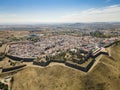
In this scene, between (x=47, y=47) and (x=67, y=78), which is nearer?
(x=67, y=78)

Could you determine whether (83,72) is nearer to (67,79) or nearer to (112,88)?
(67,79)

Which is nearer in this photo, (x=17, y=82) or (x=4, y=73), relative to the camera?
(x=17, y=82)

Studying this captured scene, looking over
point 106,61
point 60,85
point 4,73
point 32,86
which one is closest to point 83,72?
point 60,85

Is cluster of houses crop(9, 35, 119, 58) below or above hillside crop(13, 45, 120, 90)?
above

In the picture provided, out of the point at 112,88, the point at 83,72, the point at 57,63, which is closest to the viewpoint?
the point at 112,88

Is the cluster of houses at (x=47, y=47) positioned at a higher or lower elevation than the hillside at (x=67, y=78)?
higher

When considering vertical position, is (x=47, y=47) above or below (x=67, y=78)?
above

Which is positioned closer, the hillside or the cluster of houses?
the hillside

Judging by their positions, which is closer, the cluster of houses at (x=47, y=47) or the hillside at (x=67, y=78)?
the hillside at (x=67, y=78)
